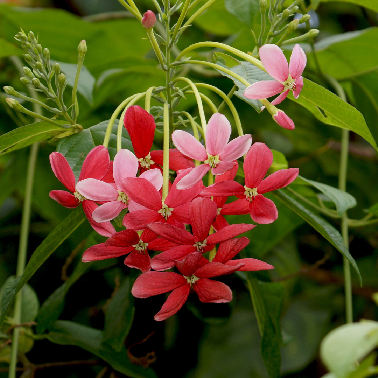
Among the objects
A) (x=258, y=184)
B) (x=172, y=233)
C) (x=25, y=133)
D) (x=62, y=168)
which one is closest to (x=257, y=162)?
(x=258, y=184)

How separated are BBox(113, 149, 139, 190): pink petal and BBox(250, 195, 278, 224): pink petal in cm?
16

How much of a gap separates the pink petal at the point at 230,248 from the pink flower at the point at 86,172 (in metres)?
0.13

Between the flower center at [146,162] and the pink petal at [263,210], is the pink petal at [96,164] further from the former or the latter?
the pink petal at [263,210]

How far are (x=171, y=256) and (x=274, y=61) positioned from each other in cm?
26

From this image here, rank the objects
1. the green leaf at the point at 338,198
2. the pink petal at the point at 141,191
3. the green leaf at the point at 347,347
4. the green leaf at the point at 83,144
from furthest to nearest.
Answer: the green leaf at the point at 338,198
the green leaf at the point at 83,144
the pink petal at the point at 141,191
the green leaf at the point at 347,347

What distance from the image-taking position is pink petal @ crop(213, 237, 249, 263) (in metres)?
0.51

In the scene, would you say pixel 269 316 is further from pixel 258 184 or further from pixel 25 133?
pixel 25 133

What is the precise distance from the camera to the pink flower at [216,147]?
49 centimetres

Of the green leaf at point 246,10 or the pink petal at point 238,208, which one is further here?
the green leaf at point 246,10

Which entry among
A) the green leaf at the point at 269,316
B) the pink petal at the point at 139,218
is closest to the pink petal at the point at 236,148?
the pink petal at the point at 139,218

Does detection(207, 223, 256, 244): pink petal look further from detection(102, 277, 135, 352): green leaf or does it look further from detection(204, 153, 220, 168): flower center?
detection(102, 277, 135, 352): green leaf

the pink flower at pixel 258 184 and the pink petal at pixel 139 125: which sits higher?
the pink petal at pixel 139 125

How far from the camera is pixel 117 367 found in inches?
35.0

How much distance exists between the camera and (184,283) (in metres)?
0.54
